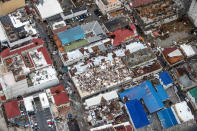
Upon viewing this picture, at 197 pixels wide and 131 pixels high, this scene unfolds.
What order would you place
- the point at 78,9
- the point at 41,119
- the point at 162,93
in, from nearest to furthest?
the point at 41,119 → the point at 162,93 → the point at 78,9

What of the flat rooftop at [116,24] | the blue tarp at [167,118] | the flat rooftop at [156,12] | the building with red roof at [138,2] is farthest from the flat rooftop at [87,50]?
the blue tarp at [167,118]

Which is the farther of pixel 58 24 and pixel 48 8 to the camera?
pixel 48 8

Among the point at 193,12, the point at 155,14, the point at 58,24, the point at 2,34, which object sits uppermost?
the point at 2,34

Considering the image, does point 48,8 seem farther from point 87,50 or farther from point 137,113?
point 137,113

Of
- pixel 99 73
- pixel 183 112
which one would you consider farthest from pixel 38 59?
pixel 183 112

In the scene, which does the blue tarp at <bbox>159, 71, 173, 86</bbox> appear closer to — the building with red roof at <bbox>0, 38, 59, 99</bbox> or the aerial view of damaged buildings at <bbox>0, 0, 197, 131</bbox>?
the aerial view of damaged buildings at <bbox>0, 0, 197, 131</bbox>

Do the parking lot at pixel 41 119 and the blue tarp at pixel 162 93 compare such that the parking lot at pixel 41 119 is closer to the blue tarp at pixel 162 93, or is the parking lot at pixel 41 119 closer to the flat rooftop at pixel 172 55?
the blue tarp at pixel 162 93

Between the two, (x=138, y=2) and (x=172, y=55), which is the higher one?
(x=138, y=2)
